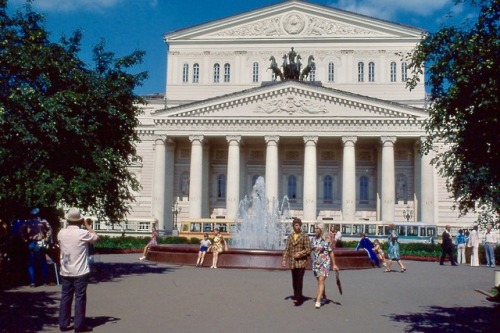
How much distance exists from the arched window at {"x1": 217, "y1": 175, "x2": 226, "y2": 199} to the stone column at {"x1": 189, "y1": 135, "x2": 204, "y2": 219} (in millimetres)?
5347

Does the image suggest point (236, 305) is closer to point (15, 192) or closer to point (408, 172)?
point (15, 192)

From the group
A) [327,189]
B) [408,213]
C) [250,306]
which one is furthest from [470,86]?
[327,189]

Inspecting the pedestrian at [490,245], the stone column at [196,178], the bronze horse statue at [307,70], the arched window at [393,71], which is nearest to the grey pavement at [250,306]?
the pedestrian at [490,245]

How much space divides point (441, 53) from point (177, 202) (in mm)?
53200

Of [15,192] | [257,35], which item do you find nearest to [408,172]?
[257,35]

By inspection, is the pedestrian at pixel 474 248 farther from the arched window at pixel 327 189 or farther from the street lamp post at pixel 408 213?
the arched window at pixel 327 189

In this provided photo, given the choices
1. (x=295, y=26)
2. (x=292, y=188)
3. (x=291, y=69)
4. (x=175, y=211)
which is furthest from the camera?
(x=295, y=26)

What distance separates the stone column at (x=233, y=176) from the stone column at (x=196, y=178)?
262cm

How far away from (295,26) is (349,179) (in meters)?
20.8

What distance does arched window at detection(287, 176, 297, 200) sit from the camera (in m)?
63.5

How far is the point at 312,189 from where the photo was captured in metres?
57.3

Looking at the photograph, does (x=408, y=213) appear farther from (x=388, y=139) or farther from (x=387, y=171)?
(x=388, y=139)

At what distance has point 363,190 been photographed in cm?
6291

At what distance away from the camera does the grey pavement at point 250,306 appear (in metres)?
11.1
